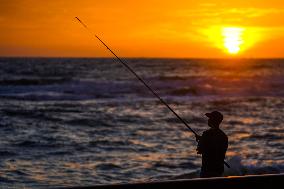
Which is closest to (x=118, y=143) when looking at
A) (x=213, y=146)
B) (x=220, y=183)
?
(x=213, y=146)

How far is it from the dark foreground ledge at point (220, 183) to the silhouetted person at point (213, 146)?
2.80 m

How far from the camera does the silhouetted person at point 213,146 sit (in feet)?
17.0

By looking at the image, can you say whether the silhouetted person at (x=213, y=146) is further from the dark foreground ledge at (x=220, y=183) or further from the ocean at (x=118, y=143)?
the ocean at (x=118, y=143)

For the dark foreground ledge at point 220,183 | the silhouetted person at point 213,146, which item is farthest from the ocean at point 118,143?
the dark foreground ledge at point 220,183

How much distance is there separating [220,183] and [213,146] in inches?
118

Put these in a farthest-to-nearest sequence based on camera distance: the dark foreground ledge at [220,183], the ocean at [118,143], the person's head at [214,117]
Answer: the ocean at [118,143], the person's head at [214,117], the dark foreground ledge at [220,183]

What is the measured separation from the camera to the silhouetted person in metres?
5.17

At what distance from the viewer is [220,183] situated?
225 centimetres

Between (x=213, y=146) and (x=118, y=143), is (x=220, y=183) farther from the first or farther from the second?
(x=118, y=143)

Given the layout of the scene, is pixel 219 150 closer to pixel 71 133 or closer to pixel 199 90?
pixel 71 133

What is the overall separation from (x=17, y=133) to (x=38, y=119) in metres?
4.10

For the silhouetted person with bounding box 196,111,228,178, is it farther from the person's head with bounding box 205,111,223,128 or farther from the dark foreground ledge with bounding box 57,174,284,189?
the dark foreground ledge with bounding box 57,174,284,189

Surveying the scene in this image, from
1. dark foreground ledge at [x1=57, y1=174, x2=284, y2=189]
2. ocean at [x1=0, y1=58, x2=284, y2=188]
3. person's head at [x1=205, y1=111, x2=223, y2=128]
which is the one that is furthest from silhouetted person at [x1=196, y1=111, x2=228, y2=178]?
ocean at [x1=0, y1=58, x2=284, y2=188]

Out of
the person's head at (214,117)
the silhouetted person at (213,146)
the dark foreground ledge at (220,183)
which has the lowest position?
the dark foreground ledge at (220,183)
